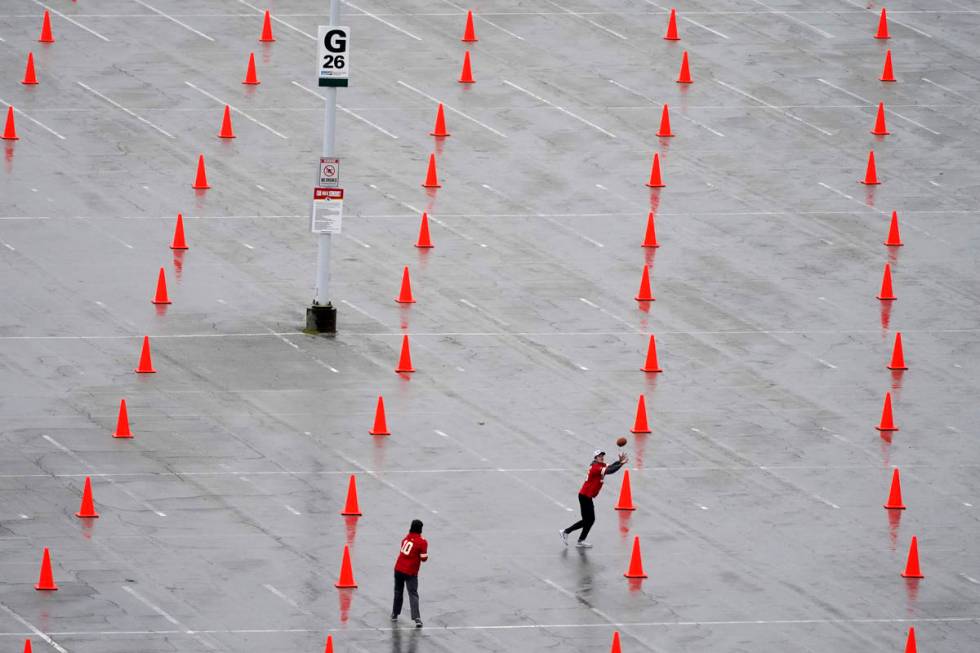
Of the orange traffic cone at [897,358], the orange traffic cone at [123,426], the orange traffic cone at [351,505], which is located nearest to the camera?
the orange traffic cone at [351,505]

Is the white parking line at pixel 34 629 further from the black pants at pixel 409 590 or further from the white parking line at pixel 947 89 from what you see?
the white parking line at pixel 947 89

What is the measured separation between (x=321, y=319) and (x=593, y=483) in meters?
9.24

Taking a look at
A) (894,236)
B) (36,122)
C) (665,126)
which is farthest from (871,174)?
(36,122)

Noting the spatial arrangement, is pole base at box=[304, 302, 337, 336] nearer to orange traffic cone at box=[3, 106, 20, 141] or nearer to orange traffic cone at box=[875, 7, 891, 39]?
orange traffic cone at box=[3, 106, 20, 141]

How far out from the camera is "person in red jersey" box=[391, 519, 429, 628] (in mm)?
28422

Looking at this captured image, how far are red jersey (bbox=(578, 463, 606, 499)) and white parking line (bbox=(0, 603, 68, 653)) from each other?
7.37 m

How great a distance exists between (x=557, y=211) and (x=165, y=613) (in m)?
17.7

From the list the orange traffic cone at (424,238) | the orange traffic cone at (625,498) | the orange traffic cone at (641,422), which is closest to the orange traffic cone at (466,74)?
the orange traffic cone at (424,238)

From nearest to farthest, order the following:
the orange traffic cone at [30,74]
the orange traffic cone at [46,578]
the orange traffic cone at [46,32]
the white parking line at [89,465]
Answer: the orange traffic cone at [46,578] → the white parking line at [89,465] → the orange traffic cone at [30,74] → the orange traffic cone at [46,32]

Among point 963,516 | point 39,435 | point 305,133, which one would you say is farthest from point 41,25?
point 963,516

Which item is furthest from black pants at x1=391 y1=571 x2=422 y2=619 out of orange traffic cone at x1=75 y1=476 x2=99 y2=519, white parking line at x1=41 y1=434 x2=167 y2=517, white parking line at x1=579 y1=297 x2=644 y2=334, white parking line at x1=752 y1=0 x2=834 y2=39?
white parking line at x1=752 y1=0 x2=834 y2=39

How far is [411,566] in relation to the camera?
28.4 m

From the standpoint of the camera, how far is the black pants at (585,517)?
3125cm

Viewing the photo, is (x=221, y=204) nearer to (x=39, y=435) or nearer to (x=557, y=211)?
(x=557, y=211)
